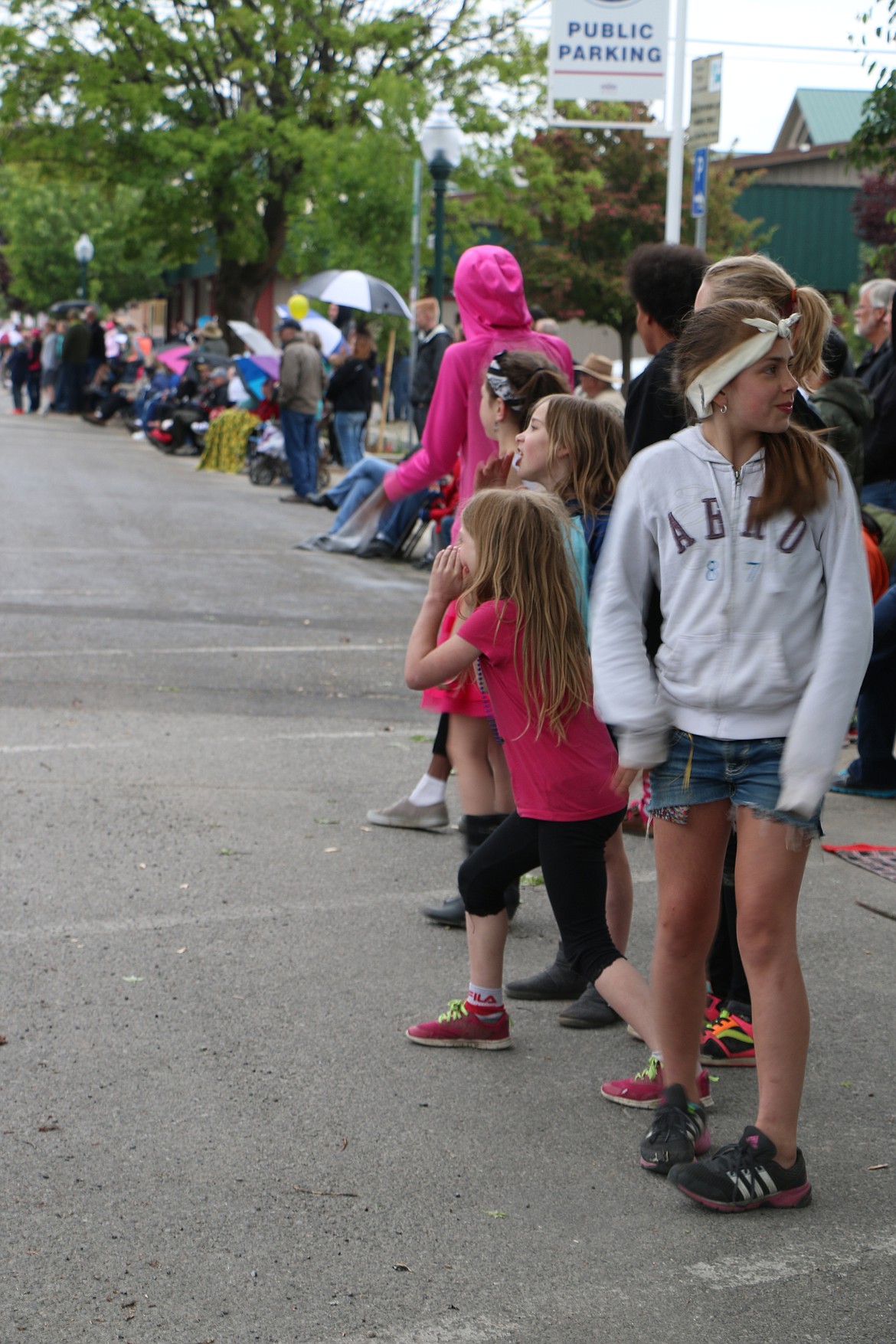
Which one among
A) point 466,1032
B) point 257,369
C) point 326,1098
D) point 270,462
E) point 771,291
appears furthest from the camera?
point 257,369

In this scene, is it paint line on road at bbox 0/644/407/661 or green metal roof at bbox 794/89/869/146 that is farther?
green metal roof at bbox 794/89/869/146

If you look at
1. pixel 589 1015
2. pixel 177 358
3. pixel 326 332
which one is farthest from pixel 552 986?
pixel 177 358

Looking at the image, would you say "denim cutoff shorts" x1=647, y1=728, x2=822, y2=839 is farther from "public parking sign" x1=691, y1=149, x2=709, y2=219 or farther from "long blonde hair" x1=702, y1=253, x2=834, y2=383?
"public parking sign" x1=691, y1=149, x2=709, y2=219

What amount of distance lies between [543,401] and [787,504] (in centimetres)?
120

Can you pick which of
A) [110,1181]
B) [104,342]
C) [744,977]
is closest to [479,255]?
[744,977]

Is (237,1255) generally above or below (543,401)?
below

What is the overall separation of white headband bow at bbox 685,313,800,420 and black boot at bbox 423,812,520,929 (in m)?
1.82

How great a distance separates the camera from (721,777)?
318 centimetres

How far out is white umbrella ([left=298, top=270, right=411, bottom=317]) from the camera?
2044 cm

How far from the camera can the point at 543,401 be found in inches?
164

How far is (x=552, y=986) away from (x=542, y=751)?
38.9 inches

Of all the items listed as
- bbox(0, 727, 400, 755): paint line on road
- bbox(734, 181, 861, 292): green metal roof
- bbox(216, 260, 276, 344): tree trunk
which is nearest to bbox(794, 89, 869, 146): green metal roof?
bbox(734, 181, 861, 292): green metal roof

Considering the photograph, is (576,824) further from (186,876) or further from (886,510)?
(886,510)

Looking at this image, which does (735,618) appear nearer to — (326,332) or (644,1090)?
(644,1090)
